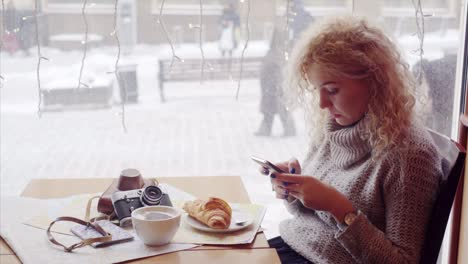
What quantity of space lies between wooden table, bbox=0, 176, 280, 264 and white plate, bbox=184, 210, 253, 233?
45mm

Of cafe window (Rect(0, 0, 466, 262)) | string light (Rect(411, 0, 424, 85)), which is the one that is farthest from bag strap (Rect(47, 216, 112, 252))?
string light (Rect(411, 0, 424, 85))

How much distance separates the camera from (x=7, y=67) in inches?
75.7

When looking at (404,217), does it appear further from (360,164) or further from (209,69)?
(209,69)

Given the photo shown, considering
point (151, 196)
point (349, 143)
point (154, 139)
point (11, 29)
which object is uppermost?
point (11, 29)

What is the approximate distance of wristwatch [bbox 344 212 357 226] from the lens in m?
1.25

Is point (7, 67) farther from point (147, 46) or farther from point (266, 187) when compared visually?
point (266, 187)

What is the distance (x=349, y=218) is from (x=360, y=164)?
0.18 metres

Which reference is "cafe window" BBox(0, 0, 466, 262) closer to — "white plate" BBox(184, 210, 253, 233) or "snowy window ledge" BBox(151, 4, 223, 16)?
"snowy window ledge" BBox(151, 4, 223, 16)

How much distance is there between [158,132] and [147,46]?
31cm

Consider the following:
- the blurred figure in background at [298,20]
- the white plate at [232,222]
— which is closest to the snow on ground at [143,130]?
the blurred figure in background at [298,20]

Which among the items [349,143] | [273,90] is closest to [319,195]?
[349,143]

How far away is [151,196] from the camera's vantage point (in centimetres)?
136

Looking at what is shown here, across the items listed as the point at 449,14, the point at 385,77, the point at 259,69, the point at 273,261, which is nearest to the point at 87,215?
the point at 273,261

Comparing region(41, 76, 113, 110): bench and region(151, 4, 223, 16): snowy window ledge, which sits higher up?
region(151, 4, 223, 16): snowy window ledge
